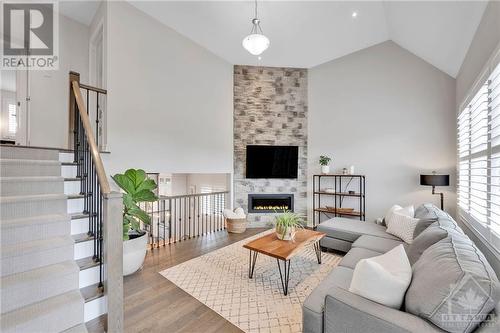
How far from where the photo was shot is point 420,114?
4.66 m

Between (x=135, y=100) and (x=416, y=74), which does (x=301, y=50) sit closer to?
(x=416, y=74)

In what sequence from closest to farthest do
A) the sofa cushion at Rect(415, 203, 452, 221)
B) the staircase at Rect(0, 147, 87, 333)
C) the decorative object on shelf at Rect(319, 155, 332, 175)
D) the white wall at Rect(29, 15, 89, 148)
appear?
1. the staircase at Rect(0, 147, 87, 333)
2. the sofa cushion at Rect(415, 203, 452, 221)
3. the white wall at Rect(29, 15, 89, 148)
4. the decorative object on shelf at Rect(319, 155, 332, 175)

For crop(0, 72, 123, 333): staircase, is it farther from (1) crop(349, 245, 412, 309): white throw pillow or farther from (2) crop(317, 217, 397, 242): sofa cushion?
(2) crop(317, 217, 397, 242): sofa cushion

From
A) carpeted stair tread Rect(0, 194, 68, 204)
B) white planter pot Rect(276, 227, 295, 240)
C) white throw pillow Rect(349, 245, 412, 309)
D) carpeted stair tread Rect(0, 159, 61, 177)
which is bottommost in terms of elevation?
white planter pot Rect(276, 227, 295, 240)

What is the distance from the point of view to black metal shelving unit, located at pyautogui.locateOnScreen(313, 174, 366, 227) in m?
4.99

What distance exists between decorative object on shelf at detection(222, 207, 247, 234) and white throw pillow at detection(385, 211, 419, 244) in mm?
2788

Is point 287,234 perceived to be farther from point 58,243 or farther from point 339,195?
point 339,195

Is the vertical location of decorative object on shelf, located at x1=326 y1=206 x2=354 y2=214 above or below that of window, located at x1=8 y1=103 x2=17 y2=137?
below

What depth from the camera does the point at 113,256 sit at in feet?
6.20

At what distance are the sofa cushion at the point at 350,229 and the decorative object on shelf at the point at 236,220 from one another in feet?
5.79

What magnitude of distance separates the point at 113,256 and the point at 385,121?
5.45 metres

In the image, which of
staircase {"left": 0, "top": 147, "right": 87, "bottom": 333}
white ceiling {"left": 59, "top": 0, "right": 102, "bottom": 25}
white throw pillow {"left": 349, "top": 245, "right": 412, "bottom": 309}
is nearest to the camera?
white throw pillow {"left": 349, "top": 245, "right": 412, "bottom": 309}

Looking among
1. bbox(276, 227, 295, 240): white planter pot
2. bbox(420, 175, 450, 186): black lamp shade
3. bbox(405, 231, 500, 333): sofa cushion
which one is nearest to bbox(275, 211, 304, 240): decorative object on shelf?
bbox(276, 227, 295, 240): white planter pot

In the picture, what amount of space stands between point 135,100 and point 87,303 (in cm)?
305
